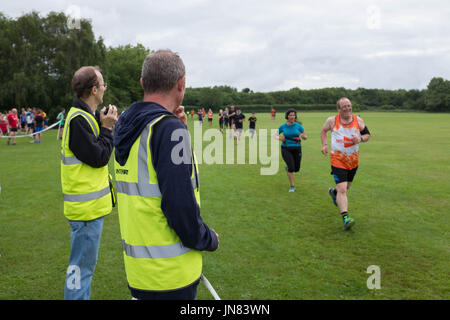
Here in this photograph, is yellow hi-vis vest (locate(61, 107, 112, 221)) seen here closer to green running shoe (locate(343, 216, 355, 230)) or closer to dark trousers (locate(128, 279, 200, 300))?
dark trousers (locate(128, 279, 200, 300))

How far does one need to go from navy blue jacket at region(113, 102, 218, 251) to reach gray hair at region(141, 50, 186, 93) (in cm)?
12

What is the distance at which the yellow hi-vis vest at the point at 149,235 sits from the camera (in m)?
1.97

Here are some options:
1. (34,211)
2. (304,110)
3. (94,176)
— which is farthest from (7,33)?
(304,110)

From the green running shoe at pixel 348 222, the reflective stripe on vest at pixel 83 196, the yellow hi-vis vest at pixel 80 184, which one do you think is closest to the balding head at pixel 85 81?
the yellow hi-vis vest at pixel 80 184

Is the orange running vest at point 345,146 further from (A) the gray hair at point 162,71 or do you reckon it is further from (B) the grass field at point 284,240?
(A) the gray hair at point 162,71

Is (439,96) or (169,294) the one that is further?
(439,96)

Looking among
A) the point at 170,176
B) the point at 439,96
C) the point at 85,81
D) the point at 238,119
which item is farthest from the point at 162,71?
the point at 439,96

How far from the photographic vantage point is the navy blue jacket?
1835 millimetres

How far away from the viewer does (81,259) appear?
10.3 feet

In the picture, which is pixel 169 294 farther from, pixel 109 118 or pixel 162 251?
pixel 109 118

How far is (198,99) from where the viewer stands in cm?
11525

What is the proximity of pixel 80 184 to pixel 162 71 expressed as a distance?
1699mm
